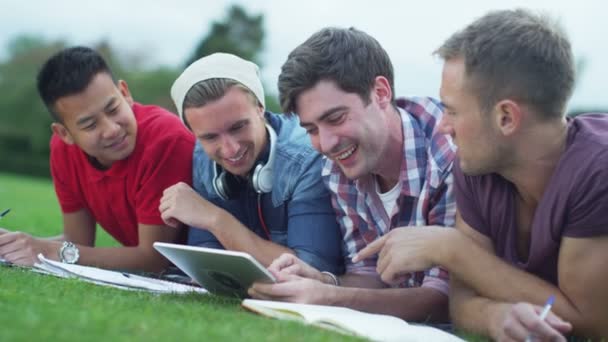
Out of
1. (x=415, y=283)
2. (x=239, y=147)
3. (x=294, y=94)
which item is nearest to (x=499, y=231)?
(x=415, y=283)

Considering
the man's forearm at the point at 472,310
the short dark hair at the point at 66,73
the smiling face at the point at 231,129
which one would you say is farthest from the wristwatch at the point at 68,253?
the man's forearm at the point at 472,310

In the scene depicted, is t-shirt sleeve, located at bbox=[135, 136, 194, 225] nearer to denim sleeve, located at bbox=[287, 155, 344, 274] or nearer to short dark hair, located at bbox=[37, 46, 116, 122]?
short dark hair, located at bbox=[37, 46, 116, 122]

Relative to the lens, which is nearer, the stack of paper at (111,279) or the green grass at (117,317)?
the green grass at (117,317)

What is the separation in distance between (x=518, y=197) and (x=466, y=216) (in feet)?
0.83

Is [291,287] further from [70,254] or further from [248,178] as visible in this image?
[70,254]

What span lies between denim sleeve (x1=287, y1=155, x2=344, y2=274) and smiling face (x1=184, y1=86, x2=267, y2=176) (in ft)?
1.14

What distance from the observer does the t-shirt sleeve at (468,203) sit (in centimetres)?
388

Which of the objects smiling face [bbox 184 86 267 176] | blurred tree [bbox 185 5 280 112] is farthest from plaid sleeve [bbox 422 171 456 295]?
blurred tree [bbox 185 5 280 112]

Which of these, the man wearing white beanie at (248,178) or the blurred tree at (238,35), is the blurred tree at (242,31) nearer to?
the blurred tree at (238,35)

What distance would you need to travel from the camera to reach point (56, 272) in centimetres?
459

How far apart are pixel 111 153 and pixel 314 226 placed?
1.57 meters

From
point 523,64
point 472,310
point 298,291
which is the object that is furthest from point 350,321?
point 523,64

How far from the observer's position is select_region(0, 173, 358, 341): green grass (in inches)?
103

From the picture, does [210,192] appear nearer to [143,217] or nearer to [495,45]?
[143,217]
